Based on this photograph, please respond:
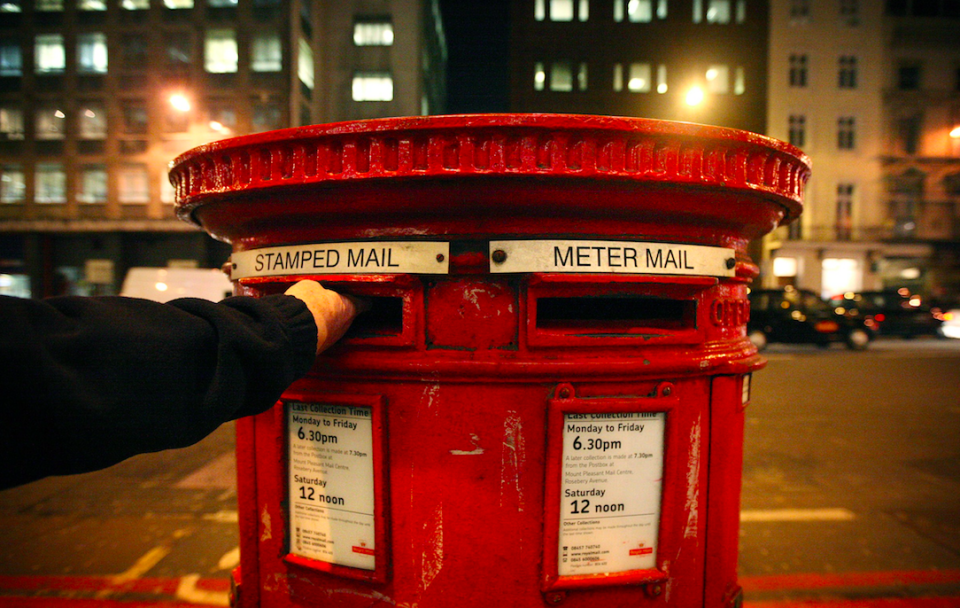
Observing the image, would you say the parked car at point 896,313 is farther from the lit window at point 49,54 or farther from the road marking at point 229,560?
the lit window at point 49,54

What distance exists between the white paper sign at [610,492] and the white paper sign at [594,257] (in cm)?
29

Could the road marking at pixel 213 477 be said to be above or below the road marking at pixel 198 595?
below

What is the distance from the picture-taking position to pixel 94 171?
70.0ft

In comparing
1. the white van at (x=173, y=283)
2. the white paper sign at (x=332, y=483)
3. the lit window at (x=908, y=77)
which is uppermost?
the lit window at (x=908, y=77)

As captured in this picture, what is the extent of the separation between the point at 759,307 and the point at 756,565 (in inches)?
474

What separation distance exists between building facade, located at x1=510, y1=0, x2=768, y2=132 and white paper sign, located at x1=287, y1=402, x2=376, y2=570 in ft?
78.3

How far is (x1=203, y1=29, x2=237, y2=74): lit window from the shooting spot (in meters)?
21.4

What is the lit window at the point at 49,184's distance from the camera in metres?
21.3

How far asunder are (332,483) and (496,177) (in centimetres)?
72

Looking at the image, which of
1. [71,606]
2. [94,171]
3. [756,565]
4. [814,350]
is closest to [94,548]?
[71,606]

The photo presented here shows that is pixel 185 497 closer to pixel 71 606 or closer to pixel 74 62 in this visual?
pixel 71 606

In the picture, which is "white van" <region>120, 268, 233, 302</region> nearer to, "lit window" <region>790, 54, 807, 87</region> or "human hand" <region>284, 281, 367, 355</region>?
"human hand" <region>284, 281, 367, 355</region>

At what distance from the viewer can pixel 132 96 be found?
21.1 meters

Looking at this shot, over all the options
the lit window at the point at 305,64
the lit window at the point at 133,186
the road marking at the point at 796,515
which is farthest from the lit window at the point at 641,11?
the road marking at the point at 796,515
